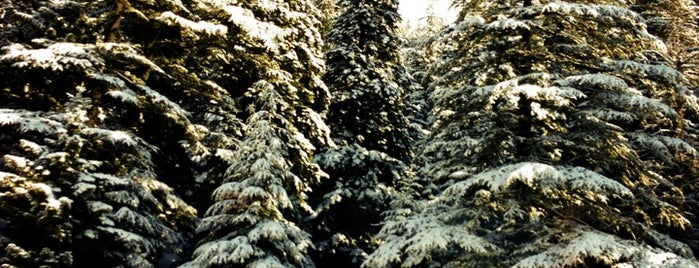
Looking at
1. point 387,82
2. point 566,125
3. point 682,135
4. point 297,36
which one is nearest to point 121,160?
point 297,36

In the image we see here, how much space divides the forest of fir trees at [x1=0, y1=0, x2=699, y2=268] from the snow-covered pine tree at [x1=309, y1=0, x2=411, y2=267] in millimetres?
2507

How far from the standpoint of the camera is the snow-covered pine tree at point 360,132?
56.7ft

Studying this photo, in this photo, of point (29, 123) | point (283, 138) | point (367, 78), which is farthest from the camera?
point (367, 78)

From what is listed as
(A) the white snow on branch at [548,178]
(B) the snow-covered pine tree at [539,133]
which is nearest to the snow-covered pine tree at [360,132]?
(B) the snow-covered pine tree at [539,133]

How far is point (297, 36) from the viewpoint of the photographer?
1642 cm

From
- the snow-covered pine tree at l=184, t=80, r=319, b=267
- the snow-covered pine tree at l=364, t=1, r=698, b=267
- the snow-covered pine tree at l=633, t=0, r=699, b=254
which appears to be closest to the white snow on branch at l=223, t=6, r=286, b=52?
the snow-covered pine tree at l=184, t=80, r=319, b=267

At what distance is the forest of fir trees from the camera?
808cm

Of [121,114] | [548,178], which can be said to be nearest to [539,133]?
[548,178]

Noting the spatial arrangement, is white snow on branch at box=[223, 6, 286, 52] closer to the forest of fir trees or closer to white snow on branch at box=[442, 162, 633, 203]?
the forest of fir trees

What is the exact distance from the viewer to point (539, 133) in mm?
11188

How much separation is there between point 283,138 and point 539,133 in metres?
7.59

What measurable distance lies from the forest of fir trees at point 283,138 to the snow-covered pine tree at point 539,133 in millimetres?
51

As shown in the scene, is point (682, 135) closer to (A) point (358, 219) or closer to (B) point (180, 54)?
(A) point (358, 219)

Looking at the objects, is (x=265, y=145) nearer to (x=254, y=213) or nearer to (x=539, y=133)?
(x=254, y=213)
